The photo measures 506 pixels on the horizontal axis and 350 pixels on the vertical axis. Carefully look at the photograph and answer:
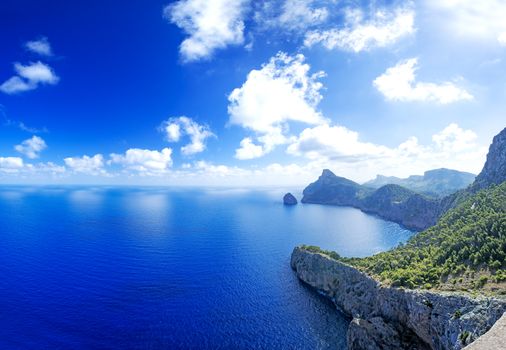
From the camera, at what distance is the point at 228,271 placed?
4289 inches

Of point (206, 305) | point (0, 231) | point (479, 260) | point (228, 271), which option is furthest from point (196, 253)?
point (0, 231)

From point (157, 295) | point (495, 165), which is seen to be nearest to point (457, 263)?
point (157, 295)

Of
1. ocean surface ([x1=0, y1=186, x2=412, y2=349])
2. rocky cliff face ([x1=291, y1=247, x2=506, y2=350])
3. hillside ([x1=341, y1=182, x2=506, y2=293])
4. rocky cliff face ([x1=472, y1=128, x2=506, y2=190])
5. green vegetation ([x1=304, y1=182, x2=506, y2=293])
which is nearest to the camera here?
rocky cliff face ([x1=291, y1=247, x2=506, y2=350])

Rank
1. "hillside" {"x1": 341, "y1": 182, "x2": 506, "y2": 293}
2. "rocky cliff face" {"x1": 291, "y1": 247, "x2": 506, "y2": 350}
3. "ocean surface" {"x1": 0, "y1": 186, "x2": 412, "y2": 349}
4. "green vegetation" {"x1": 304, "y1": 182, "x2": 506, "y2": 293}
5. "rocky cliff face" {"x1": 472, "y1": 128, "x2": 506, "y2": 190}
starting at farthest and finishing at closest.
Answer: "rocky cliff face" {"x1": 472, "y1": 128, "x2": 506, "y2": 190}, "ocean surface" {"x1": 0, "y1": 186, "x2": 412, "y2": 349}, "green vegetation" {"x1": 304, "y1": 182, "x2": 506, "y2": 293}, "hillside" {"x1": 341, "y1": 182, "x2": 506, "y2": 293}, "rocky cliff face" {"x1": 291, "y1": 247, "x2": 506, "y2": 350}

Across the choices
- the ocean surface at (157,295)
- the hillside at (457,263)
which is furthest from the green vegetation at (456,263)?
the ocean surface at (157,295)

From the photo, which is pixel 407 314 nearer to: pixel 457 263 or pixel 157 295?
pixel 457 263

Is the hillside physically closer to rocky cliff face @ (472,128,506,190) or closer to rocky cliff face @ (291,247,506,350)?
rocky cliff face @ (291,247,506,350)

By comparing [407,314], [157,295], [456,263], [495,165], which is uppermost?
[495,165]

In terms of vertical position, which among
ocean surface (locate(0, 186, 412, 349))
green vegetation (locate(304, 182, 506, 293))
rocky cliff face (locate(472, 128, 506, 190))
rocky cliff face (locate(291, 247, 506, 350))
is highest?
rocky cliff face (locate(472, 128, 506, 190))

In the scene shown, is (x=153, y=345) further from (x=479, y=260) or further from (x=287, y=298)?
(x=479, y=260)

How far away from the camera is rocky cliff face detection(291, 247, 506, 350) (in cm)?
Answer: 4478

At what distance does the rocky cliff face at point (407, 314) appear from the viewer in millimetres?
44781

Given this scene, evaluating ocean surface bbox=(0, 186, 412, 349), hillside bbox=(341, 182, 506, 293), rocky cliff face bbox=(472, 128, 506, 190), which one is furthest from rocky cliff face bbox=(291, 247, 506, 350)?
Result: rocky cliff face bbox=(472, 128, 506, 190)

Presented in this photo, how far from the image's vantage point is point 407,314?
194 ft
